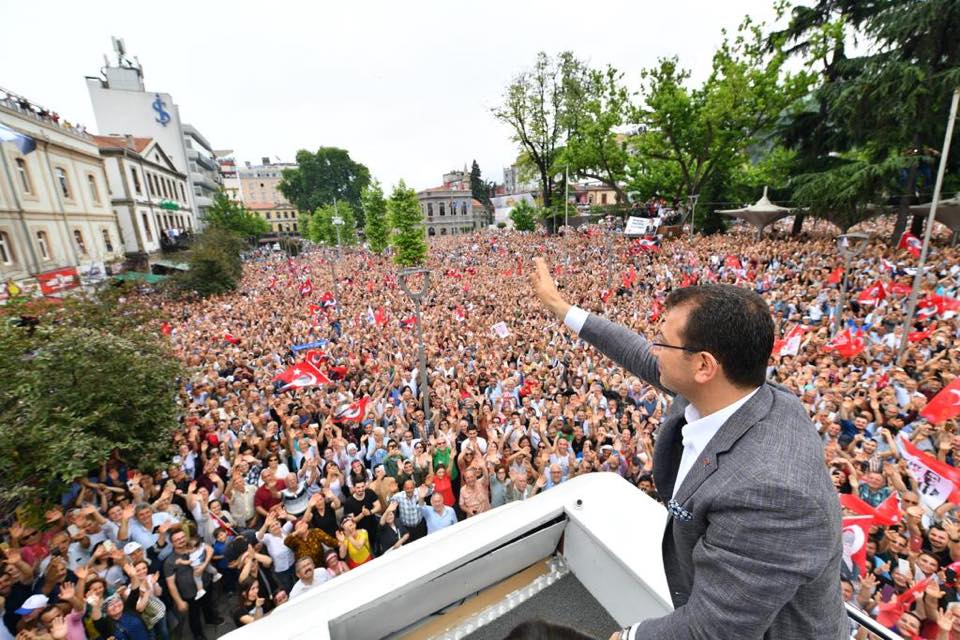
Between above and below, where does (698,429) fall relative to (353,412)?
above

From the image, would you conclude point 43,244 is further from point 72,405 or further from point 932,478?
point 932,478

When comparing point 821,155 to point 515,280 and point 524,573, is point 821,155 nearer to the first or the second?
point 515,280

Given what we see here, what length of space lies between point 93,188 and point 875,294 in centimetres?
3791

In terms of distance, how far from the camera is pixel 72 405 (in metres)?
6.02

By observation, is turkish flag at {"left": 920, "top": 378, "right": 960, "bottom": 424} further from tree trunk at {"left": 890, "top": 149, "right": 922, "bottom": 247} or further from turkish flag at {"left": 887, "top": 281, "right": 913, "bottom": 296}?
tree trunk at {"left": 890, "top": 149, "right": 922, "bottom": 247}

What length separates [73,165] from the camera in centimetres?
2439

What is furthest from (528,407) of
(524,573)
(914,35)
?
(914,35)

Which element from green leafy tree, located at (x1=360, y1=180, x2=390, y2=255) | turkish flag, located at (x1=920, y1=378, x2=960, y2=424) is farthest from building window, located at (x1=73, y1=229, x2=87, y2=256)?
turkish flag, located at (x1=920, y1=378, x2=960, y2=424)

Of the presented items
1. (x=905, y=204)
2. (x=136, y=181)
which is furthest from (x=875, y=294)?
(x=136, y=181)

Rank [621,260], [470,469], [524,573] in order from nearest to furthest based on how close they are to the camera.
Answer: [524,573] < [470,469] < [621,260]

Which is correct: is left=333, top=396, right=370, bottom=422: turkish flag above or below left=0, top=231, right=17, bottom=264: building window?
below

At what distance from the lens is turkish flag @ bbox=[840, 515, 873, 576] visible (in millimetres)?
3869

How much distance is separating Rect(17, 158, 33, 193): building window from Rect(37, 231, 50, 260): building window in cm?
209

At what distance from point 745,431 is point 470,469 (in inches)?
189
